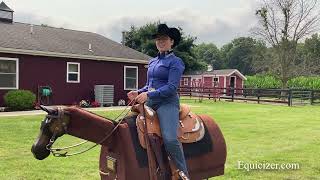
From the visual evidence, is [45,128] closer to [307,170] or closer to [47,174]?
[47,174]

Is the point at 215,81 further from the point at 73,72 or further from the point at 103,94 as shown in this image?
the point at 73,72

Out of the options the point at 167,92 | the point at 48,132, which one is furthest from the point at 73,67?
the point at 48,132

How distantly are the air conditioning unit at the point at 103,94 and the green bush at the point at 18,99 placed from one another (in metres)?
4.37

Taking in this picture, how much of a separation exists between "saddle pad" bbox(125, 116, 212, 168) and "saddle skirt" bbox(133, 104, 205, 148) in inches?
2.3

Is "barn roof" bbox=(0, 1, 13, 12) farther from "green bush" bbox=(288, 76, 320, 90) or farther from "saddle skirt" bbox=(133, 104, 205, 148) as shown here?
"green bush" bbox=(288, 76, 320, 90)

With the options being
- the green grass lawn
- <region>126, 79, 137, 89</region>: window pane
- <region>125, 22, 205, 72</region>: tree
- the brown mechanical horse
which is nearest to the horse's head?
the brown mechanical horse

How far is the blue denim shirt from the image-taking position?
489cm

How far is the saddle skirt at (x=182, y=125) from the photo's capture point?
498 centimetres

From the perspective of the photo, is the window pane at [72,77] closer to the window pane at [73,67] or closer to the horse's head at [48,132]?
the window pane at [73,67]

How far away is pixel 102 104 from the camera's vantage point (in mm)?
23688

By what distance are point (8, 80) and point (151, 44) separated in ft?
91.5

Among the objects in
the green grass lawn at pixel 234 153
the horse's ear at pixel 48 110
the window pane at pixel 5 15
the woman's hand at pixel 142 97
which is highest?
the window pane at pixel 5 15

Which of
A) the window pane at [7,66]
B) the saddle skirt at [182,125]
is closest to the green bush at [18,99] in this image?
the window pane at [7,66]

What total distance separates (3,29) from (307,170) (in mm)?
19169
